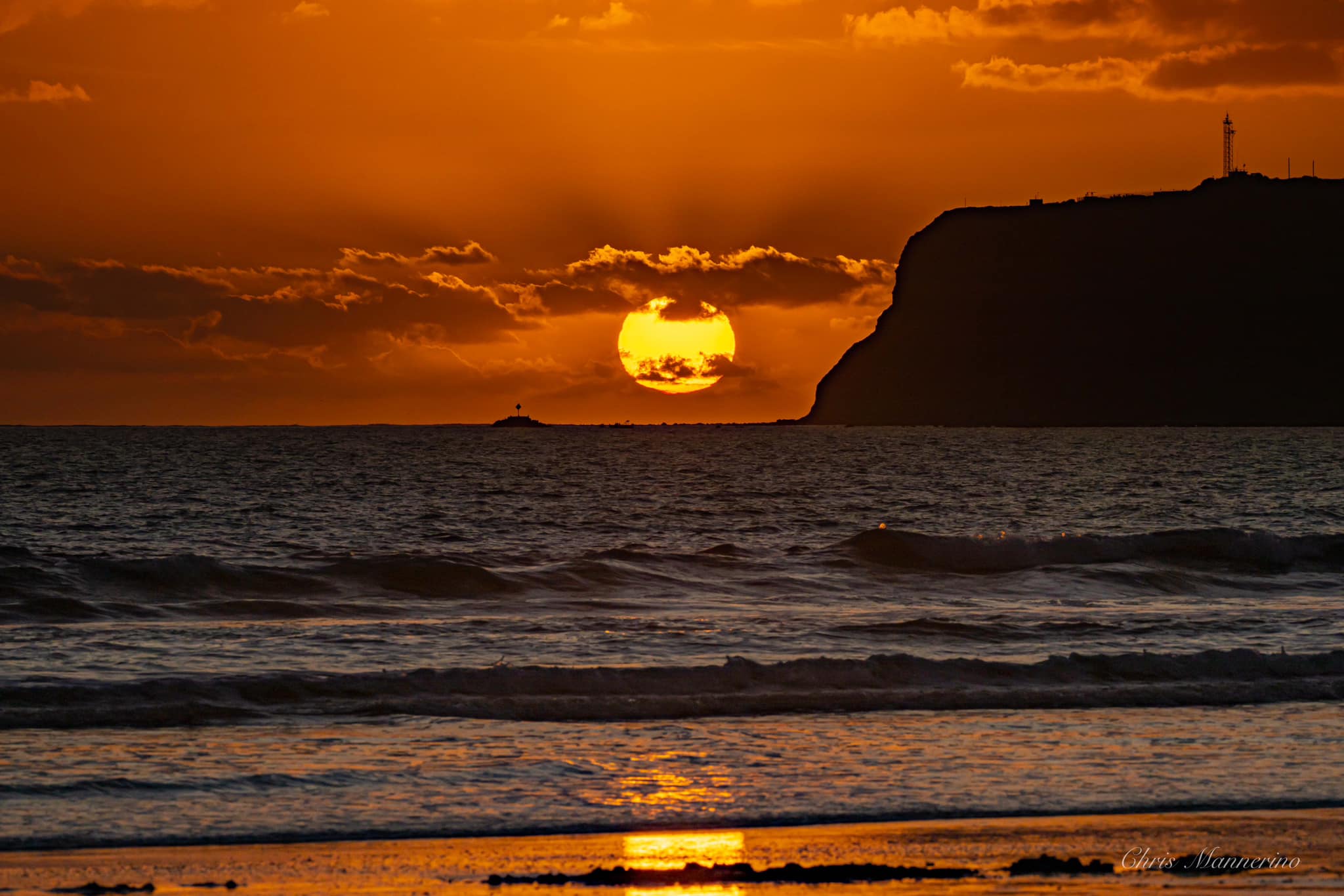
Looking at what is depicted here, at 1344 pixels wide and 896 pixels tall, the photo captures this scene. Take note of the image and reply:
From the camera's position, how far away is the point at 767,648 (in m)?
19.5

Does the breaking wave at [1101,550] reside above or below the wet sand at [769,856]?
below

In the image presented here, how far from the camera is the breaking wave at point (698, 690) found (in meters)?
14.8

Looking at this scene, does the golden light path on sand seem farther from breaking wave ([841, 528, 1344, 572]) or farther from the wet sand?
breaking wave ([841, 528, 1344, 572])

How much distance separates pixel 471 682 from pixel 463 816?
21.6 ft

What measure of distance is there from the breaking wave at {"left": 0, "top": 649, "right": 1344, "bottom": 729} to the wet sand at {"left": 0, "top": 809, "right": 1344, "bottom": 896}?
4.93 m

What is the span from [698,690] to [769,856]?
7198 millimetres

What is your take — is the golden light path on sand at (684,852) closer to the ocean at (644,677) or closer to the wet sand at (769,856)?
the wet sand at (769,856)

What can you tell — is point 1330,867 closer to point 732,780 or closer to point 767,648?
point 732,780

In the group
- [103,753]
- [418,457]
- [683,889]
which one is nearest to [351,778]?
[103,753]
